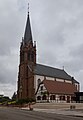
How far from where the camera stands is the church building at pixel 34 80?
269 feet

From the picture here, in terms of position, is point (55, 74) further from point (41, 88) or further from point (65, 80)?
point (41, 88)

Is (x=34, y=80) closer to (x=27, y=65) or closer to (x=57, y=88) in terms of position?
(x=27, y=65)

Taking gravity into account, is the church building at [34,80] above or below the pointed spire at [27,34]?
below

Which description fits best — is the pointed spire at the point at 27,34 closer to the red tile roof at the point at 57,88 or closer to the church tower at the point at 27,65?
the church tower at the point at 27,65

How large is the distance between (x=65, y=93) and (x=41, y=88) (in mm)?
8897

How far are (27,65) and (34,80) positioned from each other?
20.2 feet

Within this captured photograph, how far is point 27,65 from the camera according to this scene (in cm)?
8738

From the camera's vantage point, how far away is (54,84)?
281 ft

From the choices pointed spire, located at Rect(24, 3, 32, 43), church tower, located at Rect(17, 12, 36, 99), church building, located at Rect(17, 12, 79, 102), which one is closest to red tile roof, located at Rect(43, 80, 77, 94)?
church building, located at Rect(17, 12, 79, 102)

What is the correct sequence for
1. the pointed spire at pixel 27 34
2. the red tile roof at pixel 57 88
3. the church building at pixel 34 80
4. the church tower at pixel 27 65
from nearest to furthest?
the red tile roof at pixel 57 88 < the church building at pixel 34 80 < the church tower at pixel 27 65 < the pointed spire at pixel 27 34

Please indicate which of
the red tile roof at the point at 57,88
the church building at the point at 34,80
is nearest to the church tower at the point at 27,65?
the church building at the point at 34,80

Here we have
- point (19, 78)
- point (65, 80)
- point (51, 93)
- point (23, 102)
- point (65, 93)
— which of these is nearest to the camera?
point (23, 102)

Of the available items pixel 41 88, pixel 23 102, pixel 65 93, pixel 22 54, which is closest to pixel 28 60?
pixel 22 54

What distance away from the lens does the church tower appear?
285 feet
